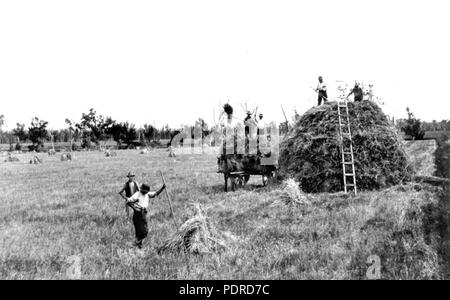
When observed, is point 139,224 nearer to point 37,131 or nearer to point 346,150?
point 346,150

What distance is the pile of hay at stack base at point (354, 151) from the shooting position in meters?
14.9

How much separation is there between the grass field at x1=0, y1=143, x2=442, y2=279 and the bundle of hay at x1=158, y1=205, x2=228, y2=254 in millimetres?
235

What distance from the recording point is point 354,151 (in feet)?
49.6

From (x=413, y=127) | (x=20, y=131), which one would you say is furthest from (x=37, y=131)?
(x=413, y=127)

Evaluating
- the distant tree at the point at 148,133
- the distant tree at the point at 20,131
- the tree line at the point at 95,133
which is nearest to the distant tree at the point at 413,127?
the tree line at the point at 95,133

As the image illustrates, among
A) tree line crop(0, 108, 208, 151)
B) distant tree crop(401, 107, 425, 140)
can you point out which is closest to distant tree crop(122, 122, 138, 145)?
tree line crop(0, 108, 208, 151)

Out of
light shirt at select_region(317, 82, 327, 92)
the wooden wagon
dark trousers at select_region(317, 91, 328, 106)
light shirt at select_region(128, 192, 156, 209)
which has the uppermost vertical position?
light shirt at select_region(317, 82, 327, 92)

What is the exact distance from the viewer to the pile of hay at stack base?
48.7 ft

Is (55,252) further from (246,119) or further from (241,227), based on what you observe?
(246,119)

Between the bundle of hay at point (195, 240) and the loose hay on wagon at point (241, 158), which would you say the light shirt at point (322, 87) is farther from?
the bundle of hay at point (195, 240)

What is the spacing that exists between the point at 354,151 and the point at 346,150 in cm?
29

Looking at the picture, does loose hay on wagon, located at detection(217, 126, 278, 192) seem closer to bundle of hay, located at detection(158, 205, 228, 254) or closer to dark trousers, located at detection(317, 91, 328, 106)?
dark trousers, located at detection(317, 91, 328, 106)

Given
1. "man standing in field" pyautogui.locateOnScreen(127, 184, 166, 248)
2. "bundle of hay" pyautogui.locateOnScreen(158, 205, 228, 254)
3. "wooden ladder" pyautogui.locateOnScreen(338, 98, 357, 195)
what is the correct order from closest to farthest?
"bundle of hay" pyautogui.locateOnScreen(158, 205, 228, 254)
"man standing in field" pyautogui.locateOnScreen(127, 184, 166, 248)
"wooden ladder" pyautogui.locateOnScreen(338, 98, 357, 195)
